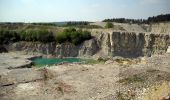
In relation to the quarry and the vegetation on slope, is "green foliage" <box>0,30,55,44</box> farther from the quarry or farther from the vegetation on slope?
the quarry

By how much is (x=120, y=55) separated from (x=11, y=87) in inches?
1599

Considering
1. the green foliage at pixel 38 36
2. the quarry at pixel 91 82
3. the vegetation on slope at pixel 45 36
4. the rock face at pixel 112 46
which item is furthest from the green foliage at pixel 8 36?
the quarry at pixel 91 82

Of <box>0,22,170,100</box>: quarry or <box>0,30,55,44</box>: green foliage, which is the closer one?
<box>0,22,170,100</box>: quarry

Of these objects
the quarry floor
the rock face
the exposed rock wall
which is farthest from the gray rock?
the exposed rock wall

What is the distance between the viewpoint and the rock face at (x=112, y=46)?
227 ft

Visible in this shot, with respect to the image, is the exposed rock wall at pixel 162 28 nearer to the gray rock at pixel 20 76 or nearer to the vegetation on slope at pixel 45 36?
the vegetation on slope at pixel 45 36

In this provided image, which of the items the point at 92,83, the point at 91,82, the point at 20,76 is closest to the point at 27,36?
the point at 20,76

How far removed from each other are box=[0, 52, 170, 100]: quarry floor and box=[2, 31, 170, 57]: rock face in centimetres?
2679

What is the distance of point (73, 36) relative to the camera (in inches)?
3019

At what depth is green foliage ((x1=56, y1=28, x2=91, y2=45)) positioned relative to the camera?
76312 millimetres

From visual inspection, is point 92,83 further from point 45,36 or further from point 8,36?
point 8,36

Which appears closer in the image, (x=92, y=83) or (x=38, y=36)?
(x=92, y=83)

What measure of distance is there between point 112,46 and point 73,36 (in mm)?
10068

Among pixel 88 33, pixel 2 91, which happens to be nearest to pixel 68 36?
pixel 88 33
